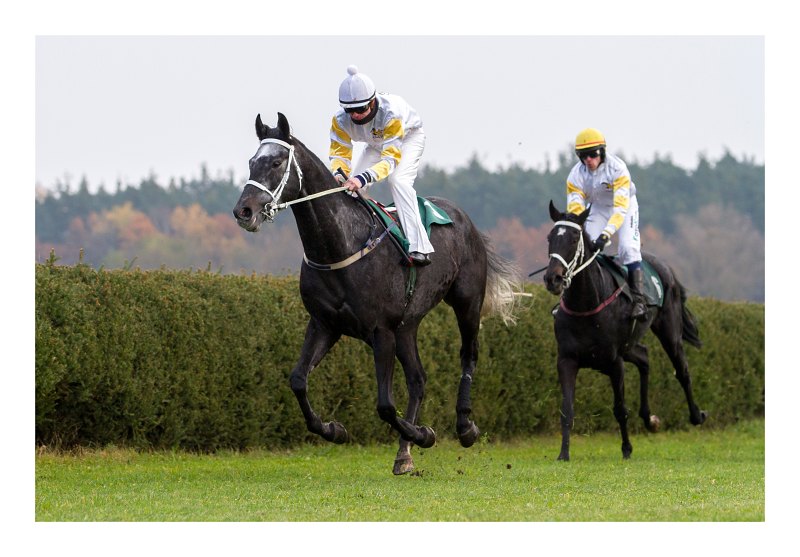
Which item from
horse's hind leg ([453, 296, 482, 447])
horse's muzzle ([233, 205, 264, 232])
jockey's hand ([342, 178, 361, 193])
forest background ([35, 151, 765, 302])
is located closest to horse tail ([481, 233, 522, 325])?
horse's hind leg ([453, 296, 482, 447])

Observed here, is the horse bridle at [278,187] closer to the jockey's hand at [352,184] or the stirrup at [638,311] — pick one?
the jockey's hand at [352,184]

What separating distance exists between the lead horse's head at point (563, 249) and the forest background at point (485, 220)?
2405 centimetres

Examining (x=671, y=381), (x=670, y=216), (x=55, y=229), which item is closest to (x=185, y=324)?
(x=671, y=381)

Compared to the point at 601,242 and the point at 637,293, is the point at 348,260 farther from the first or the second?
the point at 637,293

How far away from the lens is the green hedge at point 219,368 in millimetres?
10477

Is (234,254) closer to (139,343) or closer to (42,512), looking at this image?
(139,343)

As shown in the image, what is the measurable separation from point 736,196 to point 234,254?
76.6 feet

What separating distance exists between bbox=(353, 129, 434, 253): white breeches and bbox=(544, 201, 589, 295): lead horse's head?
164cm

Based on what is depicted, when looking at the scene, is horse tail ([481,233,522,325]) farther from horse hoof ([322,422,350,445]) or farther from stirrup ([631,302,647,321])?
horse hoof ([322,422,350,445])

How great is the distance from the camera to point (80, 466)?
401 inches

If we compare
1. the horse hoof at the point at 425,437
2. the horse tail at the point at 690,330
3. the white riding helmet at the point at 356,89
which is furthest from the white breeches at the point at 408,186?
the horse tail at the point at 690,330

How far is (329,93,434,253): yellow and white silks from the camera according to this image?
8.70 meters

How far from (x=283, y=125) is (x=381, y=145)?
4.13 ft

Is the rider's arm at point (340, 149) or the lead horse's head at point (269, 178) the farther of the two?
the rider's arm at point (340, 149)
